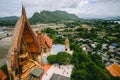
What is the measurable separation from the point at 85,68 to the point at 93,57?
8958 millimetres

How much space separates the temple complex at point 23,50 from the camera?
4371 mm

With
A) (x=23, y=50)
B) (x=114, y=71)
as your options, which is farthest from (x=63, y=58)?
(x=23, y=50)

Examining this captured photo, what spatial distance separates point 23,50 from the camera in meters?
5.07

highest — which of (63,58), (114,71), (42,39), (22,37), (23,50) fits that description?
(22,37)

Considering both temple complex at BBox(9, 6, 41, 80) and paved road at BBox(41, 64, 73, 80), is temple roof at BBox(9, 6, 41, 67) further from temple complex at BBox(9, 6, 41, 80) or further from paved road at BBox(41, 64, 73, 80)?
paved road at BBox(41, 64, 73, 80)

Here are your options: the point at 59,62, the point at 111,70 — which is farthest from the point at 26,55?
the point at 111,70

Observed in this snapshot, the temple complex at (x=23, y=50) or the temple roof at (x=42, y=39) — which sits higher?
the temple complex at (x=23, y=50)

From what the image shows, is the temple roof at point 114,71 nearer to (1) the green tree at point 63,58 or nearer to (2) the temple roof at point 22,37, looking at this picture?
(1) the green tree at point 63,58

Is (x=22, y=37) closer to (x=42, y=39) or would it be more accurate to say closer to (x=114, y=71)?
(x=42, y=39)

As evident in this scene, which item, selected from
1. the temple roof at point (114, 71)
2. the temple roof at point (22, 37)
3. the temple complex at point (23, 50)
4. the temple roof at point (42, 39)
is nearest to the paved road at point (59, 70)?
the temple roof at point (42, 39)

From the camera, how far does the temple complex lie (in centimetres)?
437

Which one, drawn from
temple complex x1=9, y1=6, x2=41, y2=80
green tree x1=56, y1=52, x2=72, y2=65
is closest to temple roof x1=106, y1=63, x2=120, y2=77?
green tree x1=56, y1=52, x2=72, y2=65

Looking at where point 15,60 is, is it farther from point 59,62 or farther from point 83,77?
point 59,62

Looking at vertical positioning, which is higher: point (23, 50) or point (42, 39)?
point (23, 50)
